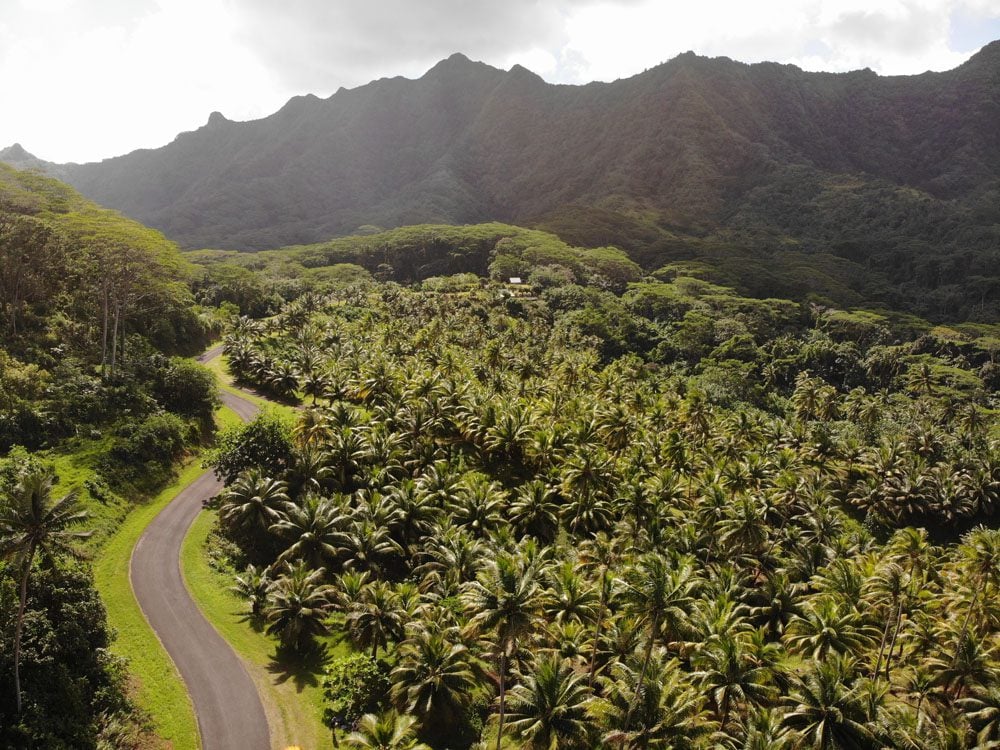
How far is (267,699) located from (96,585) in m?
17.3

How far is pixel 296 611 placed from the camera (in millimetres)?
42875

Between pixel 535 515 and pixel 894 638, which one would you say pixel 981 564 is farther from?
pixel 535 515

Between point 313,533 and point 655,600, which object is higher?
point 655,600

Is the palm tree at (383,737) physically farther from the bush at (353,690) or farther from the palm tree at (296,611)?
the palm tree at (296,611)

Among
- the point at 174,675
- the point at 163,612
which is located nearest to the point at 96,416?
the point at 163,612

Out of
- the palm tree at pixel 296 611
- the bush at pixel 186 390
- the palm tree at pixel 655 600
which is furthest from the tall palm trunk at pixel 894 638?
the bush at pixel 186 390

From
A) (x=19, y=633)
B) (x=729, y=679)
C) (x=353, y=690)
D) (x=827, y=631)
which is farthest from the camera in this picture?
(x=827, y=631)

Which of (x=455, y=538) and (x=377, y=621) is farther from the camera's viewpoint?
(x=455, y=538)

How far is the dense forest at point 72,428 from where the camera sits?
1220 inches

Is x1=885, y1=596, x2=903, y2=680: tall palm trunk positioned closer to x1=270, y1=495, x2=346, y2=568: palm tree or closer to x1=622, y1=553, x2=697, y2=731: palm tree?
x1=622, y1=553, x2=697, y2=731: palm tree

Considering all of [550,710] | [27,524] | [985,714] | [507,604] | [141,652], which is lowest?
[985,714]

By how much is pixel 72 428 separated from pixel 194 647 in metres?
33.6

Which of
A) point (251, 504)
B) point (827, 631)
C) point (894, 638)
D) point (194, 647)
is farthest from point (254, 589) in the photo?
point (894, 638)

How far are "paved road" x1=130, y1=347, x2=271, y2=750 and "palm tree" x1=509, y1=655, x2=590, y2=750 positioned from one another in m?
15.4
